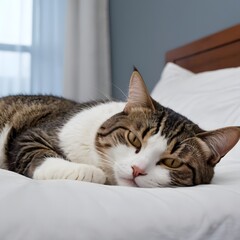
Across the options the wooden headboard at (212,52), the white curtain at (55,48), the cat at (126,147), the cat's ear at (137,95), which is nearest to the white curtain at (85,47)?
the white curtain at (55,48)

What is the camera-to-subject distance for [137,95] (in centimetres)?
95

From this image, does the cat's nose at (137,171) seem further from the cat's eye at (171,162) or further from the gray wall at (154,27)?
the gray wall at (154,27)

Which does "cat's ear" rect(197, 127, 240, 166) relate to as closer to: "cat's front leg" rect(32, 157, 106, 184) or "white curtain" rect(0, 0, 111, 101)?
"cat's front leg" rect(32, 157, 106, 184)

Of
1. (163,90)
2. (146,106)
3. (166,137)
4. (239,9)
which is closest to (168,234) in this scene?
(166,137)

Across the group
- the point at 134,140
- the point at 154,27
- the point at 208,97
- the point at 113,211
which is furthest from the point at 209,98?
the point at 154,27

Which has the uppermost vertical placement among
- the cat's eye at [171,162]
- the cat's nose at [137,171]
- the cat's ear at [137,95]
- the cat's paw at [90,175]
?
the cat's ear at [137,95]

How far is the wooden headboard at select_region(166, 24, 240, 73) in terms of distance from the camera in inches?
63.4

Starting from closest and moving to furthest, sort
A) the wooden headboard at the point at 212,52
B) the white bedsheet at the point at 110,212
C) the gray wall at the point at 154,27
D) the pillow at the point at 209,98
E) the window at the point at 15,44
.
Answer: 1. the white bedsheet at the point at 110,212
2. the pillow at the point at 209,98
3. the wooden headboard at the point at 212,52
4. the gray wall at the point at 154,27
5. the window at the point at 15,44

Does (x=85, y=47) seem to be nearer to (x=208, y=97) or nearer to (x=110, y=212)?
Result: (x=208, y=97)

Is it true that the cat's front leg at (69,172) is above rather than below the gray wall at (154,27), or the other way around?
below

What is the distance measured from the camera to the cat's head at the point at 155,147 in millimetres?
790

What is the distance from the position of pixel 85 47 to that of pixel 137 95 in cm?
188

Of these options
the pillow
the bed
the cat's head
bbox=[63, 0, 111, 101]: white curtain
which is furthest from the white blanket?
bbox=[63, 0, 111, 101]: white curtain

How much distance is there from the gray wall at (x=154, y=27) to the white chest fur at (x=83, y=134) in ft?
2.87
